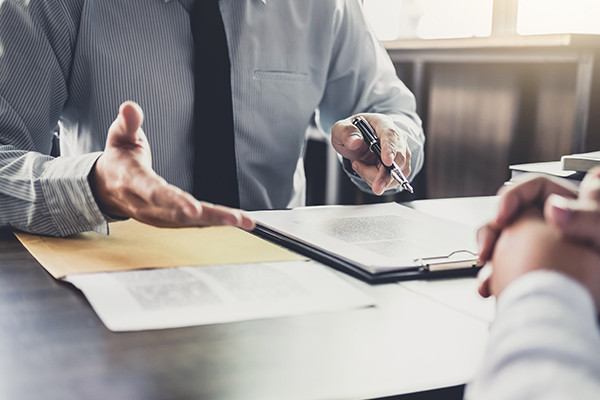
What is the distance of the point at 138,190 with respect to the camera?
67 cm

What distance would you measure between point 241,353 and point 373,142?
651mm

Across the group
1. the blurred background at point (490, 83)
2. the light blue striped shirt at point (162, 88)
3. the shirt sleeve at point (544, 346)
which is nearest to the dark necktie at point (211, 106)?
the light blue striped shirt at point (162, 88)

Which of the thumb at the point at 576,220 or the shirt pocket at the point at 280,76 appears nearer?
the thumb at the point at 576,220

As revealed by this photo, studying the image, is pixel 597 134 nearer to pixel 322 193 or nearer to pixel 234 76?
pixel 234 76

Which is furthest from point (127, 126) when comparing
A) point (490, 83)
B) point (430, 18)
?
point (430, 18)

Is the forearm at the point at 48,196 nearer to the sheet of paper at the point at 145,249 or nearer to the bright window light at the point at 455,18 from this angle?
the sheet of paper at the point at 145,249

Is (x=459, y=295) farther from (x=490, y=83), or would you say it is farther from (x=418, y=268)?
(x=490, y=83)

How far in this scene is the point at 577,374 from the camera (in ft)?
1.03

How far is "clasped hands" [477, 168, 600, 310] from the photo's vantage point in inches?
16.7

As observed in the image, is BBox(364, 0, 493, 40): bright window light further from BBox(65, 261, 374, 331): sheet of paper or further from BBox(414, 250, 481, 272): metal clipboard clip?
BBox(65, 261, 374, 331): sheet of paper

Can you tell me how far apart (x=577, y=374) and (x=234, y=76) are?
1119 mm

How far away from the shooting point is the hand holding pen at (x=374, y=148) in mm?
1034

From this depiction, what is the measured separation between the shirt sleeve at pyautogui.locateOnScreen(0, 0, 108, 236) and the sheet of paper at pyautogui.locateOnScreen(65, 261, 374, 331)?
0.66 feet

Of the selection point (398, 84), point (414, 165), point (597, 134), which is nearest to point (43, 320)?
point (414, 165)
